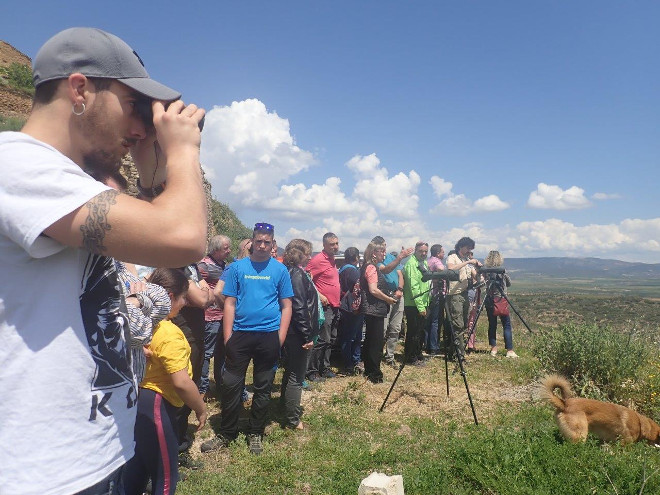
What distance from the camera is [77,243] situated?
0.85 m

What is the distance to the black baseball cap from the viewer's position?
0.92 m

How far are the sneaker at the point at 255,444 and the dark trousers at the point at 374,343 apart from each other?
2762 millimetres

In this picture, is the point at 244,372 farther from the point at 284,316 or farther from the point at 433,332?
the point at 433,332

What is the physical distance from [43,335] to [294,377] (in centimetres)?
432

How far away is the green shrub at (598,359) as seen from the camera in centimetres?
562

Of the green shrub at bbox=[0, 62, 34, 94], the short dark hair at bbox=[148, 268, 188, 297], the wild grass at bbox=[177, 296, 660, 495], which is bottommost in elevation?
the wild grass at bbox=[177, 296, 660, 495]

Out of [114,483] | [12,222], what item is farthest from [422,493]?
[12,222]

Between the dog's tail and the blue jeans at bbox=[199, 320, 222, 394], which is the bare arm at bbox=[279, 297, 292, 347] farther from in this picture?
the dog's tail

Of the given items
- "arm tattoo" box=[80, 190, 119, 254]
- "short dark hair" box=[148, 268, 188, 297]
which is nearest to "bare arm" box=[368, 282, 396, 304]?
"short dark hair" box=[148, 268, 188, 297]

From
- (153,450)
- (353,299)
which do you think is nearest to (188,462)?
(153,450)

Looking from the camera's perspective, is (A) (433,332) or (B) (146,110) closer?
(B) (146,110)

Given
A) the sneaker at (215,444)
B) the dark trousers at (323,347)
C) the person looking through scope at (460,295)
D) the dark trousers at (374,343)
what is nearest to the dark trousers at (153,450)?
the sneaker at (215,444)

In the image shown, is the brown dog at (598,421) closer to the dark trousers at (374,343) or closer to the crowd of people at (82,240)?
the dark trousers at (374,343)

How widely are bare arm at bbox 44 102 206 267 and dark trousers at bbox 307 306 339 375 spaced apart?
5.90 metres
